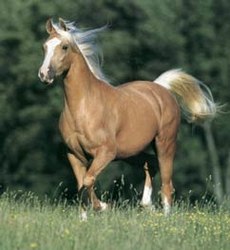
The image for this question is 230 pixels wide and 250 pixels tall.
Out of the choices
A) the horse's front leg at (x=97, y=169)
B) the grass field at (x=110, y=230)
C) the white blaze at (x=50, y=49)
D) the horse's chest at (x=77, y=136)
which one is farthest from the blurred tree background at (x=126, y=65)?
the grass field at (x=110, y=230)

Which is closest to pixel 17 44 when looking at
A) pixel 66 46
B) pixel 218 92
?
pixel 218 92

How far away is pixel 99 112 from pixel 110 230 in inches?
155

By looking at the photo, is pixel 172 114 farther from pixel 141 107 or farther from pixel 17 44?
pixel 17 44

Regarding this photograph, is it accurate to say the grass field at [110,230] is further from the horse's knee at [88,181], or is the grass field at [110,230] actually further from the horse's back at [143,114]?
the horse's back at [143,114]

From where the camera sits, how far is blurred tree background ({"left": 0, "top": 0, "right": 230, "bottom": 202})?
16.3 metres

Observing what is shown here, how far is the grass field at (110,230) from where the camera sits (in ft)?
26.8

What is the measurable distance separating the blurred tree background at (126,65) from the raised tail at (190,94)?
118 centimetres

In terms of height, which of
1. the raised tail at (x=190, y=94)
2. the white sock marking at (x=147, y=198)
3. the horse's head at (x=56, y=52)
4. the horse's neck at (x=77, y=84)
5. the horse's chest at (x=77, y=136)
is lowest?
the white sock marking at (x=147, y=198)

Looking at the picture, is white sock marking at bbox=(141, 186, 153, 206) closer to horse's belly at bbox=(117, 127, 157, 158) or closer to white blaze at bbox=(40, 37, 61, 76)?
horse's belly at bbox=(117, 127, 157, 158)

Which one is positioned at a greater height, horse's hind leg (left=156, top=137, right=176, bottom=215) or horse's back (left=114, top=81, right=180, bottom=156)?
horse's back (left=114, top=81, right=180, bottom=156)

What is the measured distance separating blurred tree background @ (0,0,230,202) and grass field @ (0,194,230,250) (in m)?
5.28

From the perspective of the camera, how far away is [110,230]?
349 inches

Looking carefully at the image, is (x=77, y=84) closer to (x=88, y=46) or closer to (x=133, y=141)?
(x=88, y=46)

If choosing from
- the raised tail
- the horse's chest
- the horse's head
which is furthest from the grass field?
the raised tail
